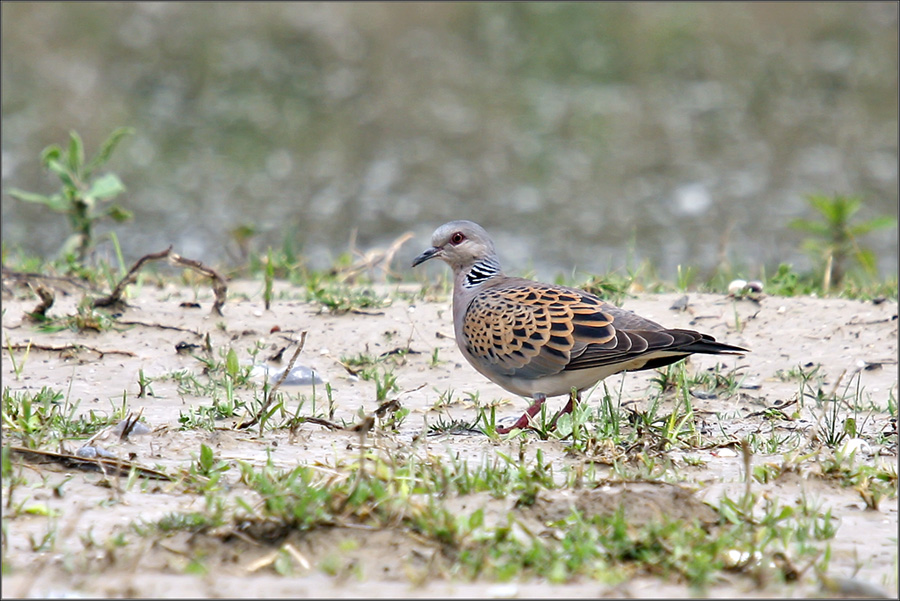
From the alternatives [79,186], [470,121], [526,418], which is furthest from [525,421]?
[470,121]

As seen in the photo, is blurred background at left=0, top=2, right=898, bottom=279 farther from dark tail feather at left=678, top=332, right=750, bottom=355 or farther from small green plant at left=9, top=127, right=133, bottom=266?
dark tail feather at left=678, top=332, right=750, bottom=355

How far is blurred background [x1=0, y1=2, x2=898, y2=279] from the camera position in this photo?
1233 centimetres

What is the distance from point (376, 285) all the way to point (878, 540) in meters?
4.69

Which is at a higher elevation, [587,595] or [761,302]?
[761,302]

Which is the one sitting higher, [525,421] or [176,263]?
[176,263]

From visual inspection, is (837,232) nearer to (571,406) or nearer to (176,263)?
(571,406)

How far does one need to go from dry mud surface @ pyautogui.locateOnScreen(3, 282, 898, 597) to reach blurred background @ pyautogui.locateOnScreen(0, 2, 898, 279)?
282cm

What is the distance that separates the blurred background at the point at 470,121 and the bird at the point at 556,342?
165 inches

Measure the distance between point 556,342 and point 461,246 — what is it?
117 cm

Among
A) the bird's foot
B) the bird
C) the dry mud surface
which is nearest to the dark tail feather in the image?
Answer: the bird

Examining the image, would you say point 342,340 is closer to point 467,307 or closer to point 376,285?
point 467,307

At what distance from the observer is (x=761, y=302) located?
6.16 m

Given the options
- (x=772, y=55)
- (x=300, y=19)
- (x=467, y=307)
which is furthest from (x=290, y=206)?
(x=772, y=55)

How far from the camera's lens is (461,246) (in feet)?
18.1
